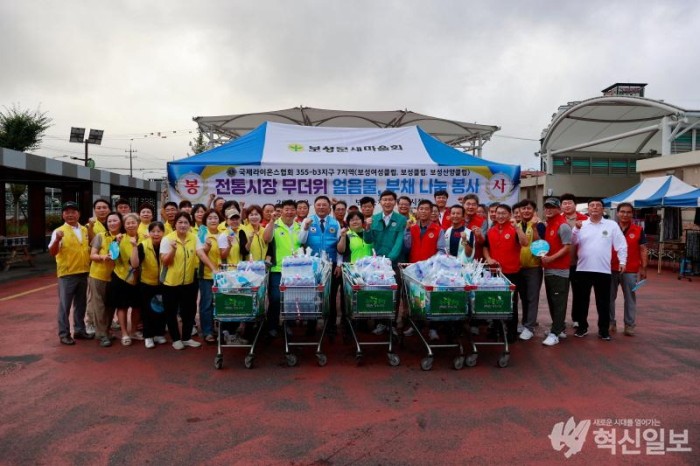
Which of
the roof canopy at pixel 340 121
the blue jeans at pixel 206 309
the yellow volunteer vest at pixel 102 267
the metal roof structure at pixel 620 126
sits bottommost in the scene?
the blue jeans at pixel 206 309

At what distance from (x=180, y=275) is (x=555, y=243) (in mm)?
4182

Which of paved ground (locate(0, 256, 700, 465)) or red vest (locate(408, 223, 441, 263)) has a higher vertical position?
red vest (locate(408, 223, 441, 263))

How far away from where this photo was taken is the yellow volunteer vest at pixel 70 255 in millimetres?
5204

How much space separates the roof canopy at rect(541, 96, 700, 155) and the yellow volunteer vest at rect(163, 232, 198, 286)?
17.4m

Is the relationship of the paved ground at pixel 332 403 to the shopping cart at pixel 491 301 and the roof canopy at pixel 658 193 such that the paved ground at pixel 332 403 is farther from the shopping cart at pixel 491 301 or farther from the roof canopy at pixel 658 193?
the roof canopy at pixel 658 193

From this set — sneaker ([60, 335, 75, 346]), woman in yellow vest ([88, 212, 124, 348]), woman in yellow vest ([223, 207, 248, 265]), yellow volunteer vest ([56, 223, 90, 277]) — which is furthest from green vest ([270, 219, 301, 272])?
sneaker ([60, 335, 75, 346])

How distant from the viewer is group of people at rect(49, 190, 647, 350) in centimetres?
511

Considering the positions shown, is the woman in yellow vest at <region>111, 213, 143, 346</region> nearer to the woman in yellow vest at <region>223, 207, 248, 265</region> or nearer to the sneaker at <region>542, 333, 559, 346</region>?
the woman in yellow vest at <region>223, 207, 248, 265</region>

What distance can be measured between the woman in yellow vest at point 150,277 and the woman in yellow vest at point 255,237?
936 millimetres

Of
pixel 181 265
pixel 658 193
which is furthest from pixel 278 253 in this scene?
pixel 658 193

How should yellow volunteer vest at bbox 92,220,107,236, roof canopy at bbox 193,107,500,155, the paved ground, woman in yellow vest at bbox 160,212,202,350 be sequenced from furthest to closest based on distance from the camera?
1. roof canopy at bbox 193,107,500,155
2. yellow volunteer vest at bbox 92,220,107,236
3. woman in yellow vest at bbox 160,212,202,350
4. the paved ground

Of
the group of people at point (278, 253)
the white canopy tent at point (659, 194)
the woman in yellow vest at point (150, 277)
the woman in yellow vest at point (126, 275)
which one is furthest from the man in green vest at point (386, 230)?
the white canopy tent at point (659, 194)

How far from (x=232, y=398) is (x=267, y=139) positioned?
444 centimetres

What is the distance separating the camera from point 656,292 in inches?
368
